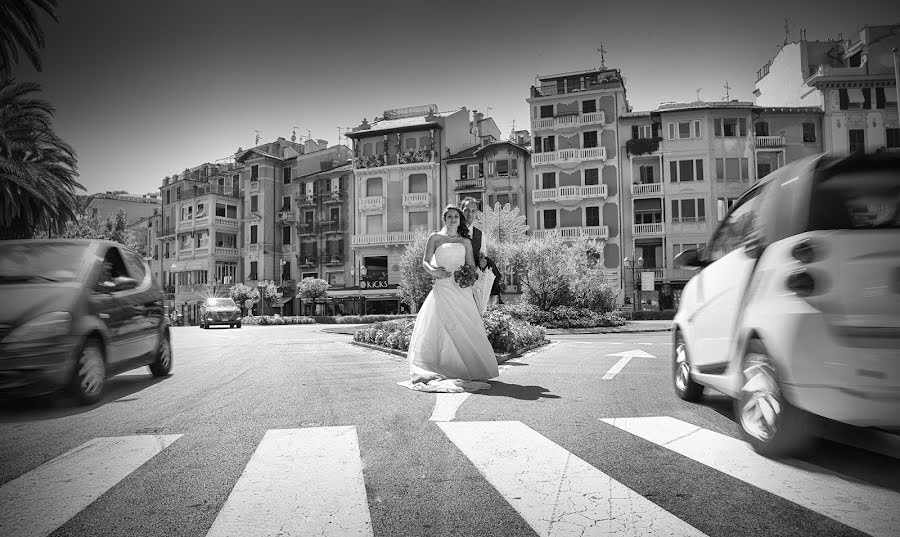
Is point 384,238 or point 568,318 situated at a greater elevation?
point 384,238

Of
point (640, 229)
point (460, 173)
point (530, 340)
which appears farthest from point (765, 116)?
point (530, 340)

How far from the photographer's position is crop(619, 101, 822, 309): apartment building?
4184cm

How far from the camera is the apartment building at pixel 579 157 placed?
45.2 metres

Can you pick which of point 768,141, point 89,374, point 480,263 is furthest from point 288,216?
point 89,374

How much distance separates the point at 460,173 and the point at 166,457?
158 ft

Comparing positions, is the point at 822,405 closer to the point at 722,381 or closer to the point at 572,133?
the point at 722,381

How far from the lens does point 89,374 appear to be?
3.74m

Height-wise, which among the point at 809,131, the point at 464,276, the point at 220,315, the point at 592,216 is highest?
the point at 809,131

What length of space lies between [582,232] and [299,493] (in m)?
44.0

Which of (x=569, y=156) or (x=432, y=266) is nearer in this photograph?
(x=432, y=266)

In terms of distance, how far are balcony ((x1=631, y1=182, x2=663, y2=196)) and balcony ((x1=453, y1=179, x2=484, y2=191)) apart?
12.8 meters

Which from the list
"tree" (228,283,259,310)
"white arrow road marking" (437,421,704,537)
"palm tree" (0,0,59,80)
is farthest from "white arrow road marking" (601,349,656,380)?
"tree" (228,283,259,310)

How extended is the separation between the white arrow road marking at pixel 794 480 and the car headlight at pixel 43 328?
12.8 ft

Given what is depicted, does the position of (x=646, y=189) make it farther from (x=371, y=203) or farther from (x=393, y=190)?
(x=371, y=203)
